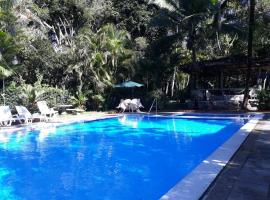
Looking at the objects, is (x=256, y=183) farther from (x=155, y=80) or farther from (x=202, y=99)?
(x=155, y=80)

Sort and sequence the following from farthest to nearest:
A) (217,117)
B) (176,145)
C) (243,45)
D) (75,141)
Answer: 1. (243,45)
2. (217,117)
3. (75,141)
4. (176,145)

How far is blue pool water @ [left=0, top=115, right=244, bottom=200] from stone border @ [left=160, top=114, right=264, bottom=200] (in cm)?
101

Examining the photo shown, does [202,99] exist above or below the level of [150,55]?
below

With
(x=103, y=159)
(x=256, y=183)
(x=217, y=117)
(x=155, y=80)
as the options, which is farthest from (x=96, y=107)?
(x=256, y=183)

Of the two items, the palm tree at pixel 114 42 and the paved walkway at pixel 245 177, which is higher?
the palm tree at pixel 114 42

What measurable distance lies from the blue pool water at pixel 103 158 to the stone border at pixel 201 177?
3.30 ft

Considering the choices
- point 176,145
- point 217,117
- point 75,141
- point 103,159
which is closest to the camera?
point 103,159

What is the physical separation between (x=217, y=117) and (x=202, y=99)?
193 inches

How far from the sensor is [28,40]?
21.2 metres

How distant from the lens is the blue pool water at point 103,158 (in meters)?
7.16

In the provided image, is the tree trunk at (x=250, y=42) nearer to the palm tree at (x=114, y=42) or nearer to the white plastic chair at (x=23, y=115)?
the palm tree at (x=114, y=42)

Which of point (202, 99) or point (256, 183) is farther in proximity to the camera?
point (202, 99)

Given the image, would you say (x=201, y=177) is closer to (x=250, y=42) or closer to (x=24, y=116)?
(x=24, y=116)

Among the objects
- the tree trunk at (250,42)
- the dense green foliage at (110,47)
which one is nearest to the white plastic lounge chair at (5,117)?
the dense green foliage at (110,47)
